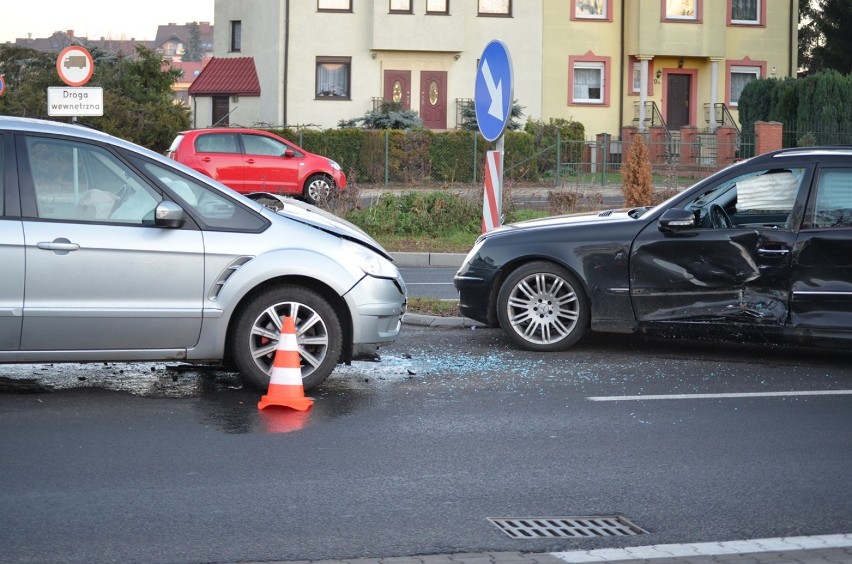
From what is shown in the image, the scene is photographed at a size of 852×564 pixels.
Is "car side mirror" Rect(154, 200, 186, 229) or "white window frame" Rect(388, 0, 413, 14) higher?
"white window frame" Rect(388, 0, 413, 14)

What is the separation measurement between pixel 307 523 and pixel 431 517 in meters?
0.55

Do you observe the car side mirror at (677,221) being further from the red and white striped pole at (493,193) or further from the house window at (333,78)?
the house window at (333,78)

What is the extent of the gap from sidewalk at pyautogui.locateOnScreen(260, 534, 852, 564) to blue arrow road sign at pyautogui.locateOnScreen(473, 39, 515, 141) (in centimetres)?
721

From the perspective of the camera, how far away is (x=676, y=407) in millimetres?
8172

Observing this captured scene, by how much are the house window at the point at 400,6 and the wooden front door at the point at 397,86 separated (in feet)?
6.54

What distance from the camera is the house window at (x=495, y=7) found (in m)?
42.8

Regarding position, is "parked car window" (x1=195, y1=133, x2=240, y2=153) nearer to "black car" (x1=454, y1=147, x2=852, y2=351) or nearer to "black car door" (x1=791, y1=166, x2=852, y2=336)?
"black car" (x1=454, y1=147, x2=852, y2=351)

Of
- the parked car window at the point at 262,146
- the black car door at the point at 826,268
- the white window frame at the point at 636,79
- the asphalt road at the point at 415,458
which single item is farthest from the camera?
the white window frame at the point at 636,79

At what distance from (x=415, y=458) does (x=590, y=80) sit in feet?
125

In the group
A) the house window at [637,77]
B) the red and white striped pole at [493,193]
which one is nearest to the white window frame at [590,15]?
the house window at [637,77]

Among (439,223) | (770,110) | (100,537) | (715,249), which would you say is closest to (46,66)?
(770,110)

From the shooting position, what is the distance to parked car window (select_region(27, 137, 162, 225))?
26.6ft

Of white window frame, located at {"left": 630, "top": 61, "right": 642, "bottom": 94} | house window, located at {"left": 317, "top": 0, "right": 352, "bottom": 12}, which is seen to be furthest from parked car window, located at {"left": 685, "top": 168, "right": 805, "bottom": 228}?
white window frame, located at {"left": 630, "top": 61, "right": 642, "bottom": 94}

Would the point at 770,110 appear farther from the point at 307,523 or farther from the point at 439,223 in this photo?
the point at 307,523
